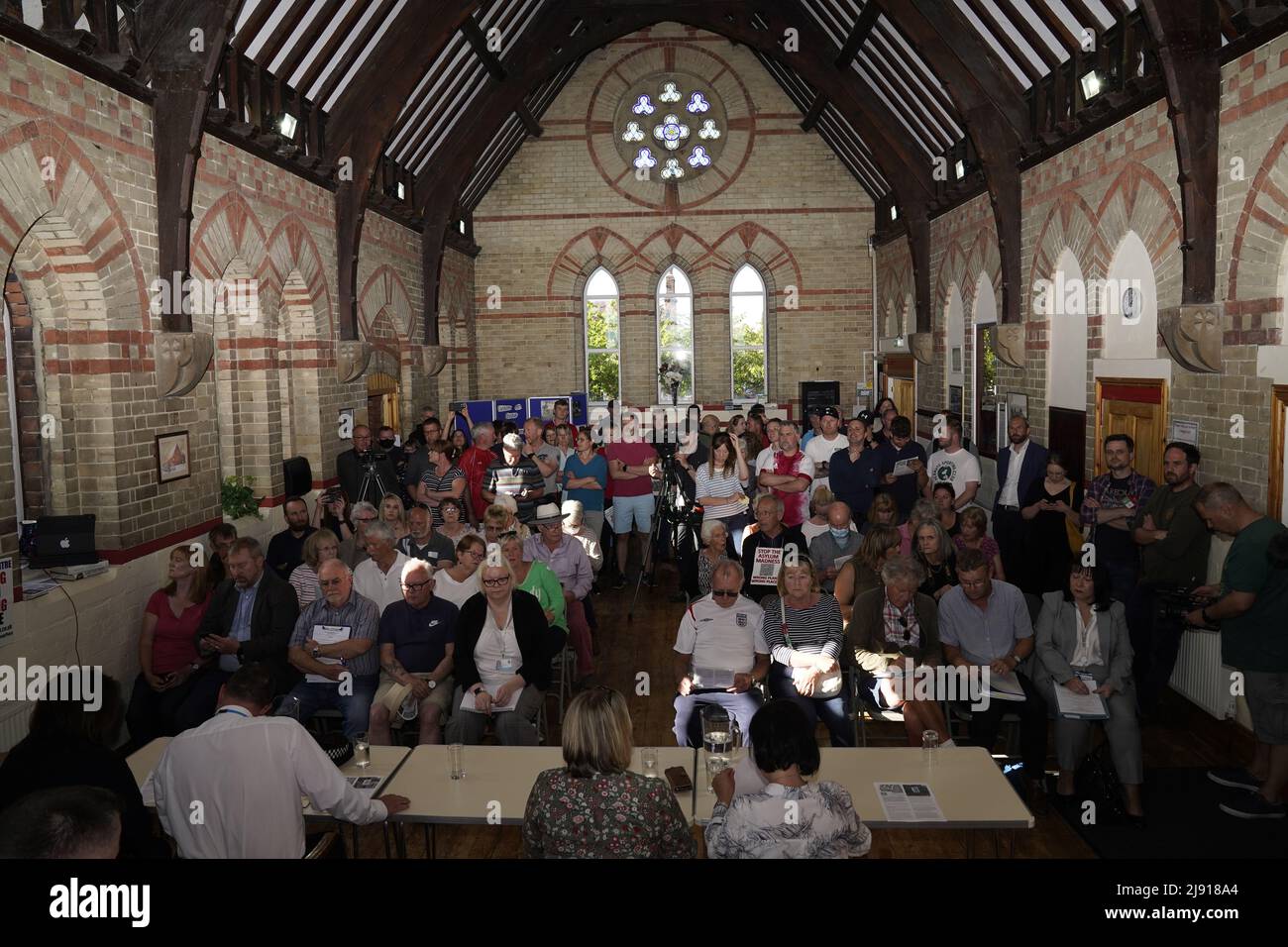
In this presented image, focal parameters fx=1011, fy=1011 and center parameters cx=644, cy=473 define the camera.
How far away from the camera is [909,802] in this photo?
362cm

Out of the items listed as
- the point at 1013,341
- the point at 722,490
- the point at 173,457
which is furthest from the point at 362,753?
the point at 1013,341

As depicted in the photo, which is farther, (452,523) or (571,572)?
(452,523)

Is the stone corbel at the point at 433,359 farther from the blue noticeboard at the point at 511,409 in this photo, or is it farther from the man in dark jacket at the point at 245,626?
the man in dark jacket at the point at 245,626

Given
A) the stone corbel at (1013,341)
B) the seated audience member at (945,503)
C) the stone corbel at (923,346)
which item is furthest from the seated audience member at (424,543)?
the stone corbel at (923,346)

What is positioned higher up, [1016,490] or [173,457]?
[173,457]

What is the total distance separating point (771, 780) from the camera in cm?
319

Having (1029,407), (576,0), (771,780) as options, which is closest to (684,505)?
(1029,407)

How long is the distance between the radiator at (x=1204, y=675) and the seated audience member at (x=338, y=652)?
4.75m

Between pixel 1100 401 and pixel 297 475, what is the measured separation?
7.41 m

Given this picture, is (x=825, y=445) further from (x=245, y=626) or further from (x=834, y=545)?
(x=245, y=626)

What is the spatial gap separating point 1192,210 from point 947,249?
7.59 meters

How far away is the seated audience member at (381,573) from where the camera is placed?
6.13 m

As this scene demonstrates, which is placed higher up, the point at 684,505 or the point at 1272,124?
the point at 1272,124

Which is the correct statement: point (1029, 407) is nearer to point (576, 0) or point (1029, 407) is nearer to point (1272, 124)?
point (1272, 124)
